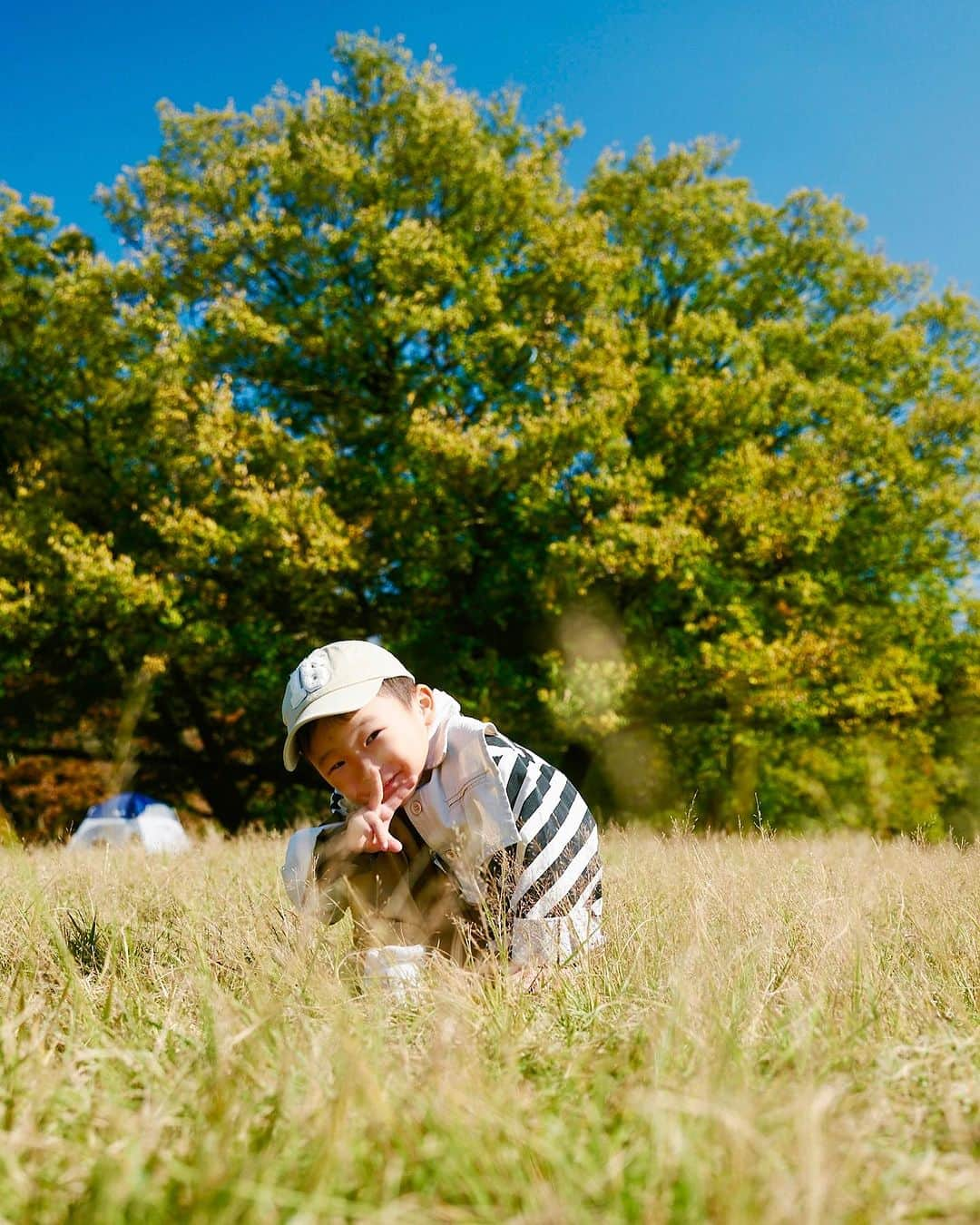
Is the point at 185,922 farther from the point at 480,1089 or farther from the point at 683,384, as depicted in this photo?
the point at 683,384

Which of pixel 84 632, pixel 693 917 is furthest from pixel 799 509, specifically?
pixel 693 917

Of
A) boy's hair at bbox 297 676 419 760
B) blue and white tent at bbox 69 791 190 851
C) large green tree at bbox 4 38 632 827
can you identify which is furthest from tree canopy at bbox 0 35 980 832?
boy's hair at bbox 297 676 419 760

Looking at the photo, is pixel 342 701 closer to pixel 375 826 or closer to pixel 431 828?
pixel 375 826

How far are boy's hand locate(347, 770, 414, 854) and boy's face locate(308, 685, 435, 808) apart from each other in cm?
1

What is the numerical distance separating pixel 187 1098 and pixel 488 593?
12431 millimetres

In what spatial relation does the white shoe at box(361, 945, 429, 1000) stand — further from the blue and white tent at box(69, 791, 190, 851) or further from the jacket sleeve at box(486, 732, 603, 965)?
the blue and white tent at box(69, 791, 190, 851)

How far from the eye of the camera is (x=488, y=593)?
1390cm

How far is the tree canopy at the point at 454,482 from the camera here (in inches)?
499

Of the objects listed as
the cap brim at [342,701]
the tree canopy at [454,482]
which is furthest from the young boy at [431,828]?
the tree canopy at [454,482]

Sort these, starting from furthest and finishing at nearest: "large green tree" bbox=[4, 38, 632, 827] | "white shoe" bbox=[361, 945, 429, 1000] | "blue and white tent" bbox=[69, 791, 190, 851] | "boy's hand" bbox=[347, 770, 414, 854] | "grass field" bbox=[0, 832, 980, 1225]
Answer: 1. "large green tree" bbox=[4, 38, 632, 827]
2. "blue and white tent" bbox=[69, 791, 190, 851]
3. "boy's hand" bbox=[347, 770, 414, 854]
4. "white shoe" bbox=[361, 945, 429, 1000]
5. "grass field" bbox=[0, 832, 980, 1225]

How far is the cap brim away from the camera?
256cm

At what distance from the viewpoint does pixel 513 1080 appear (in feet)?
5.05

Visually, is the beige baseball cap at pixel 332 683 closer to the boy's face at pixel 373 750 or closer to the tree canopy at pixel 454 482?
the boy's face at pixel 373 750

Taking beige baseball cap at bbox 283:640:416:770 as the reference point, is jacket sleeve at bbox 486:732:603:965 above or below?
below
